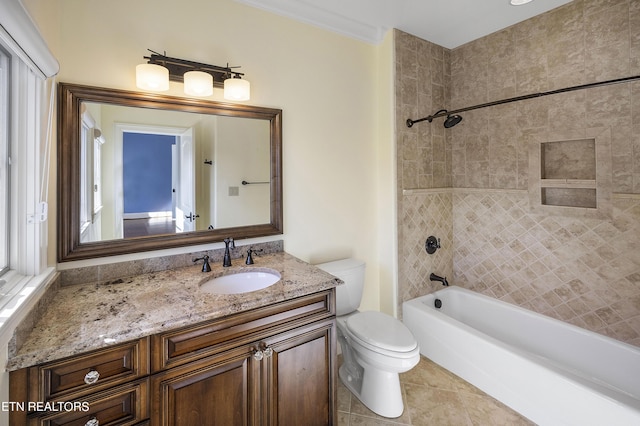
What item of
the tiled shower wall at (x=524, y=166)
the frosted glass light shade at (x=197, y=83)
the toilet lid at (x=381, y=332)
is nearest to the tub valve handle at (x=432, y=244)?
the tiled shower wall at (x=524, y=166)

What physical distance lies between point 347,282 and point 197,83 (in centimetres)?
153

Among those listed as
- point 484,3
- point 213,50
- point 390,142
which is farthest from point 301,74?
point 484,3

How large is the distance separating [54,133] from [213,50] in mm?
935

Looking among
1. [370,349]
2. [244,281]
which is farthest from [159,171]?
[370,349]

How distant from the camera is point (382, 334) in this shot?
1765 mm

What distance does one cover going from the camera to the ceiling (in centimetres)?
200

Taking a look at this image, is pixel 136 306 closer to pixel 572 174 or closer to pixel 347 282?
pixel 347 282

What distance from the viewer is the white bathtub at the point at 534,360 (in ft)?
4.93

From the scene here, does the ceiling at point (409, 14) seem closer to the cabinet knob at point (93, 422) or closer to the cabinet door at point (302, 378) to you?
the cabinet door at point (302, 378)

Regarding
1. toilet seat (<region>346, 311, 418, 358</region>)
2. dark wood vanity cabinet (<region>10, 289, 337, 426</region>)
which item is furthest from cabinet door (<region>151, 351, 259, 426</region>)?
toilet seat (<region>346, 311, 418, 358</region>)

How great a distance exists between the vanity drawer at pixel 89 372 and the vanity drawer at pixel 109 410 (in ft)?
0.10

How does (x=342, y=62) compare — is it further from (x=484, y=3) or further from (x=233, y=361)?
(x=233, y=361)

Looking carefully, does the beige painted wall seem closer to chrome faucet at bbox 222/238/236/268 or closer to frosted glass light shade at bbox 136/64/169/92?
frosted glass light shade at bbox 136/64/169/92

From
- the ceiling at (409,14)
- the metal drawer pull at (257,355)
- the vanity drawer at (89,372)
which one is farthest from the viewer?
the ceiling at (409,14)
